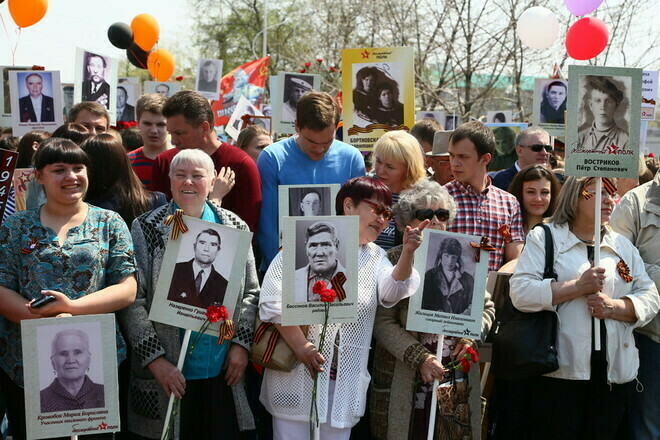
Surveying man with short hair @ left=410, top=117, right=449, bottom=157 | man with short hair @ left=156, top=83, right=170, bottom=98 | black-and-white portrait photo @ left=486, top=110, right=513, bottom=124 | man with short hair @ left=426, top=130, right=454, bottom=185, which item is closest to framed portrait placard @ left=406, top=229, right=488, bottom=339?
man with short hair @ left=426, top=130, right=454, bottom=185

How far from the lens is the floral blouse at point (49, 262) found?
153 inches

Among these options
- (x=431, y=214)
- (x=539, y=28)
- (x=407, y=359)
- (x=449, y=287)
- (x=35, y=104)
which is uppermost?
(x=539, y=28)

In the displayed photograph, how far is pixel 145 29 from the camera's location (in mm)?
14820

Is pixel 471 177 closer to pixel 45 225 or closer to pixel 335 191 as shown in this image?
pixel 335 191

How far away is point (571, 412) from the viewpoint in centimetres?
450

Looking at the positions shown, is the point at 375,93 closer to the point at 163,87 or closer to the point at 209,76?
the point at 163,87

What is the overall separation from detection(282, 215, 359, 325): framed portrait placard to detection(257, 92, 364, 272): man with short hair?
1.24 metres

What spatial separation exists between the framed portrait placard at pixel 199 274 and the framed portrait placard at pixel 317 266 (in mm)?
274

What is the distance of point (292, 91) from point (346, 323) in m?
5.47

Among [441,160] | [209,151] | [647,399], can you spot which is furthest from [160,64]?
[647,399]

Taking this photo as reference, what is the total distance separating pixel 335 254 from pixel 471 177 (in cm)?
174

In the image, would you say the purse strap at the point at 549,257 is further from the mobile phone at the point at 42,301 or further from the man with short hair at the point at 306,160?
the mobile phone at the point at 42,301

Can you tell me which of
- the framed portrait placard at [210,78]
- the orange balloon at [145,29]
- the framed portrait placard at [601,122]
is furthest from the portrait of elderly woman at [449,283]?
the orange balloon at [145,29]

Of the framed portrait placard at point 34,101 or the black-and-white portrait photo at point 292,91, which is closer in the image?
the framed portrait placard at point 34,101
